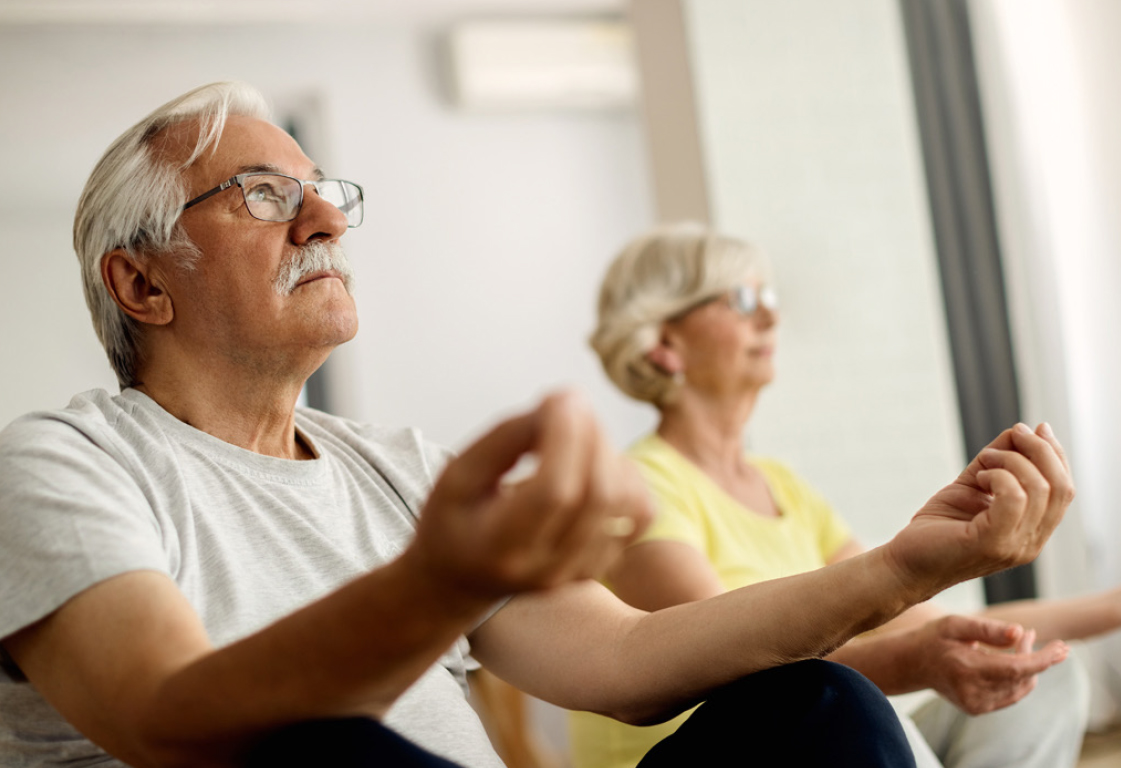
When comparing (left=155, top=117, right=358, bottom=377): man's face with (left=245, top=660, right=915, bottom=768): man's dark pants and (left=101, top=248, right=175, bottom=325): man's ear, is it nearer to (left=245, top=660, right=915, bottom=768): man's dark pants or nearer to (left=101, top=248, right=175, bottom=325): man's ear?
(left=101, top=248, right=175, bottom=325): man's ear

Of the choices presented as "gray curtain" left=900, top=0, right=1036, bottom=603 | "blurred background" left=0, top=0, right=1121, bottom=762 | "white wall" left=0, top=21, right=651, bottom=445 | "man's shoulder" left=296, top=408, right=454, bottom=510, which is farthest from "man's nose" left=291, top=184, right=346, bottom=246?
"white wall" left=0, top=21, right=651, bottom=445

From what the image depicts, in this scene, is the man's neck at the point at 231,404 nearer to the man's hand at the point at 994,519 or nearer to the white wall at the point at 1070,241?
the man's hand at the point at 994,519

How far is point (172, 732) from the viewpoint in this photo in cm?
72

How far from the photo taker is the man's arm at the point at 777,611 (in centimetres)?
96

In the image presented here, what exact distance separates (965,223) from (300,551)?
297 centimetres

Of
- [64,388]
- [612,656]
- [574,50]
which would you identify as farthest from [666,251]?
[574,50]

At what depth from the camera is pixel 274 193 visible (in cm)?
126

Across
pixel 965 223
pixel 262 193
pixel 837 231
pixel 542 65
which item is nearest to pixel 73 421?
pixel 262 193

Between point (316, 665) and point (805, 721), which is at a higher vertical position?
point (316, 665)

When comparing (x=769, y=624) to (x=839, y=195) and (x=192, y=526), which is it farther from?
(x=839, y=195)

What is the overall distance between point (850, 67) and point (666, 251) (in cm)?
145

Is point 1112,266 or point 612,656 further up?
point 1112,266

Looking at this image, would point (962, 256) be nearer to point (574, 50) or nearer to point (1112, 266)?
point (1112, 266)

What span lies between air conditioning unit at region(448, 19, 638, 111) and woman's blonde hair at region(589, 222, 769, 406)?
2474 millimetres
